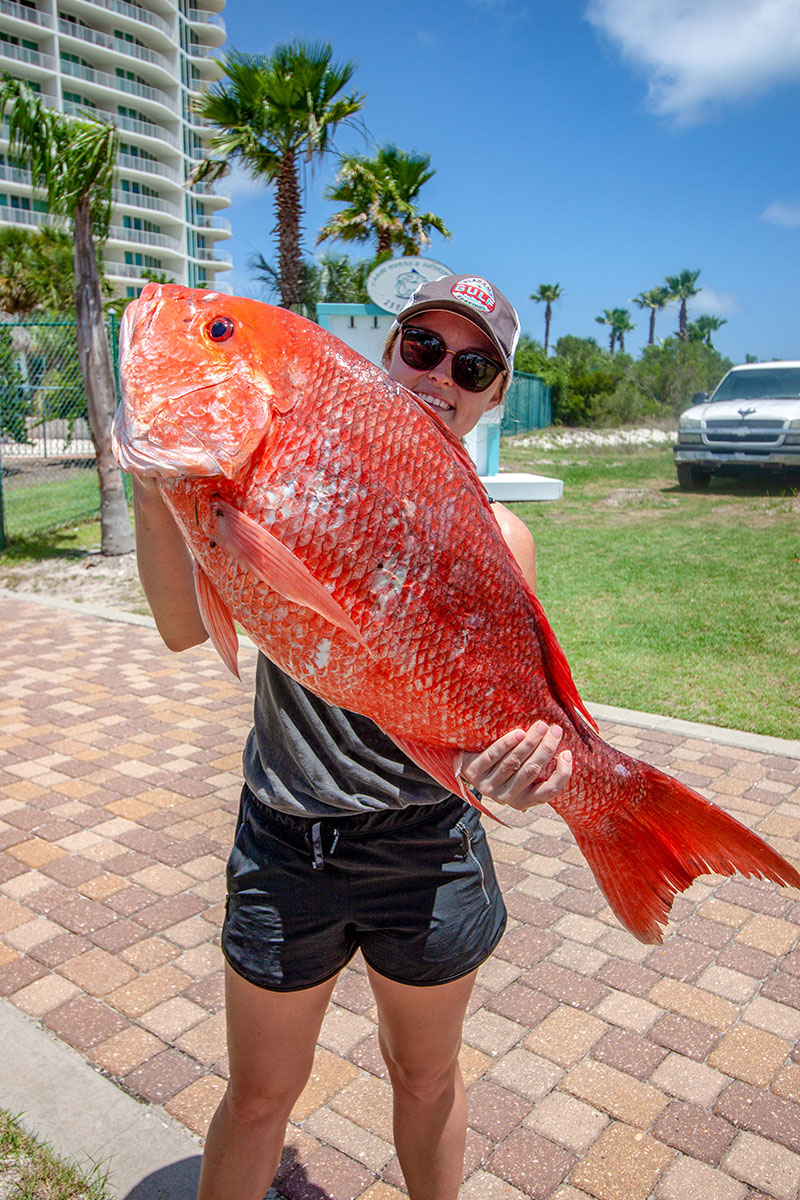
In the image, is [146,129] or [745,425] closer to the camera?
[745,425]

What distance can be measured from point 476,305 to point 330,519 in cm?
78

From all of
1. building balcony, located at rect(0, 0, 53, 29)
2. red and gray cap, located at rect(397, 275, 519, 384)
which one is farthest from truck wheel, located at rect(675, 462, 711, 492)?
building balcony, located at rect(0, 0, 53, 29)

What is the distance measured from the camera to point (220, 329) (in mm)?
1400

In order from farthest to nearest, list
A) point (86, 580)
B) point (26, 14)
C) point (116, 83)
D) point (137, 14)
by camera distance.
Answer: point (137, 14) < point (116, 83) < point (26, 14) < point (86, 580)

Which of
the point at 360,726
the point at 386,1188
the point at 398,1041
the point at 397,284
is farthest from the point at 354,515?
the point at 397,284

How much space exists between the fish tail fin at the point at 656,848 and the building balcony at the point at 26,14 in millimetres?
75120

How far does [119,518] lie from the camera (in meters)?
10.7

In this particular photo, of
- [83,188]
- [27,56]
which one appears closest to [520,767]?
[83,188]

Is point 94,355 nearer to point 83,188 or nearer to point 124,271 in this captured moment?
point 83,188

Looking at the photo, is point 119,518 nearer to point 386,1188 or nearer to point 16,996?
point 16,996

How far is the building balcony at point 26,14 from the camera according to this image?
59844mm

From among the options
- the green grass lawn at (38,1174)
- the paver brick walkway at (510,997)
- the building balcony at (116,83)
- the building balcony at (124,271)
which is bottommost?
the paver brick walkway at (510,997)

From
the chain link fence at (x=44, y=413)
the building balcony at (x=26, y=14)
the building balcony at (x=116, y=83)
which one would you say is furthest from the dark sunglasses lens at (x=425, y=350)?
the building balcony at (x=116, y=83)

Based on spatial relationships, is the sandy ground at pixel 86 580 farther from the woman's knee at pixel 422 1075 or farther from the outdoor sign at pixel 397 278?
the woman's knee at pixel 422 1075
